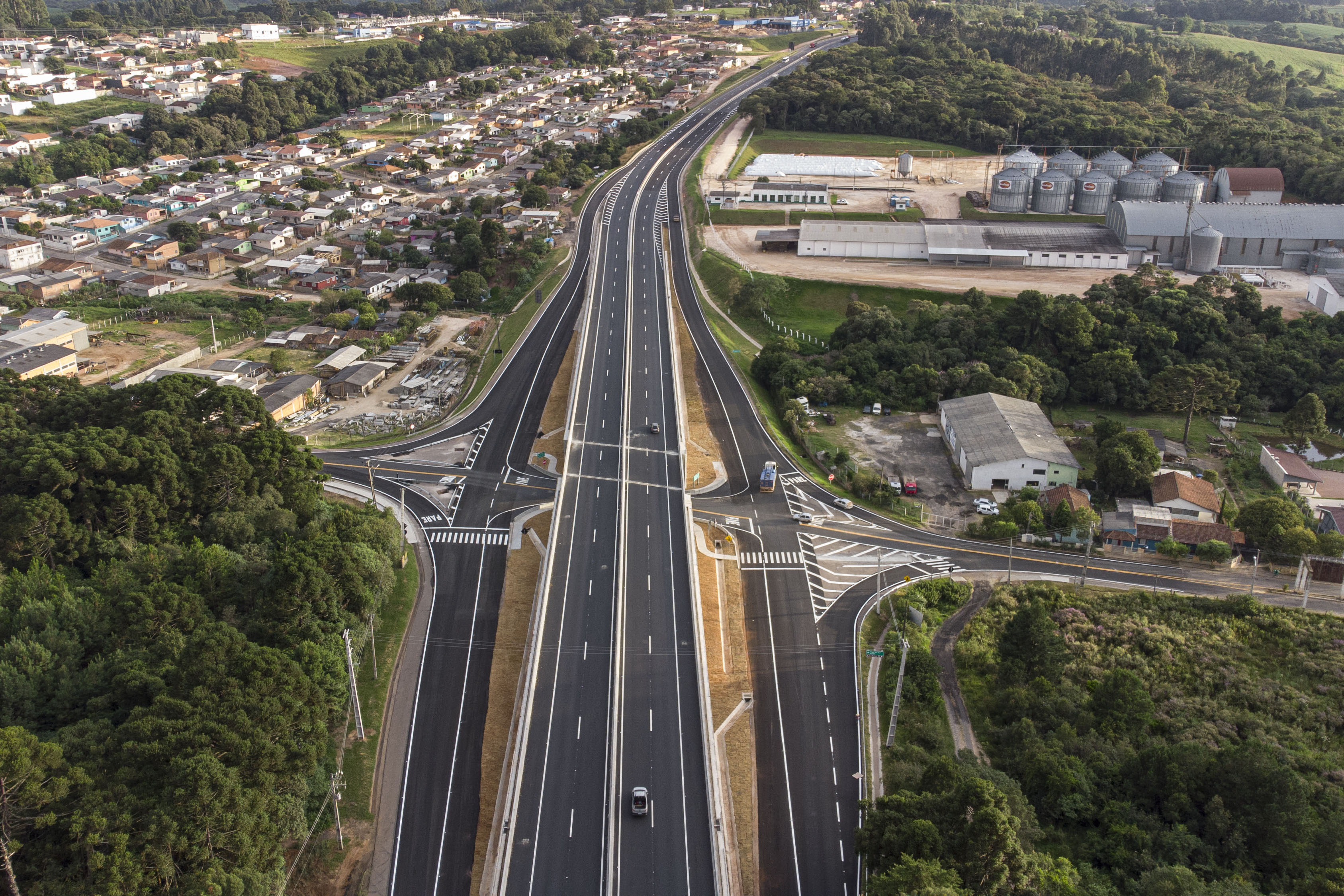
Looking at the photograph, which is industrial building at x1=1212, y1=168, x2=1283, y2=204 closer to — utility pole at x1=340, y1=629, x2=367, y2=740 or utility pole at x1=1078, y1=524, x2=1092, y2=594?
utility pole at x1=1078, y1=524, x2=1092, y2=594

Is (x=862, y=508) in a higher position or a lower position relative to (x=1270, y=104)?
lower

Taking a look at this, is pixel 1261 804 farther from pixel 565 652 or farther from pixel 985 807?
pixel 565 652

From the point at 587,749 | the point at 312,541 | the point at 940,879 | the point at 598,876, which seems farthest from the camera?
the point at 312,541

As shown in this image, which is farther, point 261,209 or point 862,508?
point 261,209

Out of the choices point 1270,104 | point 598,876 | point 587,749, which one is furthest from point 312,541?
point 1270,104

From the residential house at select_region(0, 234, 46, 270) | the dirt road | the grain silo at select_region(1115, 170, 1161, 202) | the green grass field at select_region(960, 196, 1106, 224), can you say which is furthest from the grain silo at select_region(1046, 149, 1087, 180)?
the residential house at select_region(0, 234, 46, 270)

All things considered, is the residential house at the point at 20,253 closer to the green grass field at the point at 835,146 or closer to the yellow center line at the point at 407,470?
the yellow center line at the point at 407,470

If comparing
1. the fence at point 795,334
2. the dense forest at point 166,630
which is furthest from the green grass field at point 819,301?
the dense forest at point 166,630
